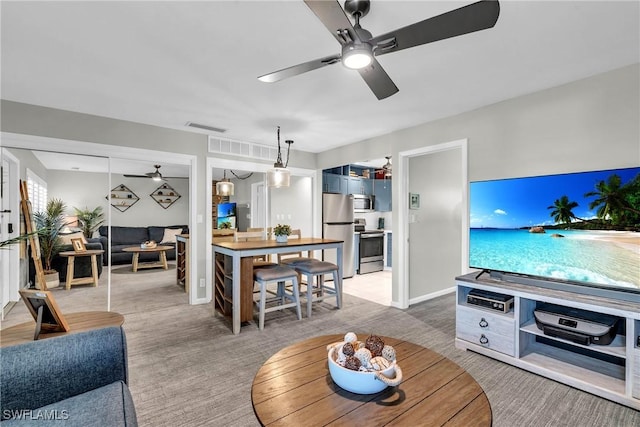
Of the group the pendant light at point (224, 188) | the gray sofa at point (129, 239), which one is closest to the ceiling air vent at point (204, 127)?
the pendant light at point (224, 188)

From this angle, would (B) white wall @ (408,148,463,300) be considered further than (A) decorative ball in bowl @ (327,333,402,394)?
Yes

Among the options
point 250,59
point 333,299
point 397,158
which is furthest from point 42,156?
point 397,158

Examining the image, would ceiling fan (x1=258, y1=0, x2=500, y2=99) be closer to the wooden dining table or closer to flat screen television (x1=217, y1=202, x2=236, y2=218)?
the wooden dining table

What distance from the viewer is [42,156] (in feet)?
10.9

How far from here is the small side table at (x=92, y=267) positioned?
423 cm

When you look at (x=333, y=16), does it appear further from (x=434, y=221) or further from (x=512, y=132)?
(x=434, y=221)

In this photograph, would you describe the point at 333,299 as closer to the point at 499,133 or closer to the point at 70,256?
the point at 499,133

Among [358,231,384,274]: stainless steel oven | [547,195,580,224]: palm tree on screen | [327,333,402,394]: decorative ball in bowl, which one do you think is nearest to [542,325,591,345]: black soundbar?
[547,195,580,224]: palm tree on screen

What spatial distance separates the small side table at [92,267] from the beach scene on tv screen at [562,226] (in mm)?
5155

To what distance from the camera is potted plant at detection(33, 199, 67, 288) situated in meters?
3.65

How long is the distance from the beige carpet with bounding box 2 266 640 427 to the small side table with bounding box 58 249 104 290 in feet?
0.35

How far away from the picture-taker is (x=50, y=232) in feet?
12.5

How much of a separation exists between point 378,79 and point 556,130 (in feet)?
6.14

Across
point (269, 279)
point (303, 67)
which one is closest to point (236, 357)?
point (269, 279)
